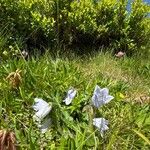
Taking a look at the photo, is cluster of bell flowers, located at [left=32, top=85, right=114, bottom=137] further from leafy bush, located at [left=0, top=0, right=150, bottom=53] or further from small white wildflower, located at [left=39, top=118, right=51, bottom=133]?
leafy bush, located at [left=0, top=0, right=150, bottom=53]

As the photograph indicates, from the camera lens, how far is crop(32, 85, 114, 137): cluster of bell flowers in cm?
304

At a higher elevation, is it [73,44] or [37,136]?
[37,136]

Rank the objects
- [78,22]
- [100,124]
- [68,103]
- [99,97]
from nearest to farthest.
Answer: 1. [99,97]
2. [100,124]
3. [68,103]
4. [78,22]

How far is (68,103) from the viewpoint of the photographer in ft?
12.1

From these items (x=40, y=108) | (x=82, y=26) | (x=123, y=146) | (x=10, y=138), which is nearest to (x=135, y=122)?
(x=123, y=146)

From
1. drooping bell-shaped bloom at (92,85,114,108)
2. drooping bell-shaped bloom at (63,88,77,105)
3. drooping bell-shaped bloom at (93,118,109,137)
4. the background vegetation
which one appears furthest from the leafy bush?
drooping bell-shaped bloom at (92,85,114,108)

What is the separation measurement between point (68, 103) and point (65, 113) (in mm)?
71

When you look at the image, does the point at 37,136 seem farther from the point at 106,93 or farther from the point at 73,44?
the point at 73,44

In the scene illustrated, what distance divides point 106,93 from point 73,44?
17.4 feet

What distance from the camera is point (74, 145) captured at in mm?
3109

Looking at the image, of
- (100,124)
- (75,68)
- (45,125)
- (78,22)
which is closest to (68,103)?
(45,125)

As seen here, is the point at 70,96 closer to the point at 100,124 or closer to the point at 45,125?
the point at 45,125

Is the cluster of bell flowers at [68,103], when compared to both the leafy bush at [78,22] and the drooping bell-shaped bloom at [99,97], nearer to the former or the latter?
the drooping bell-shaped bloom at [99,97]

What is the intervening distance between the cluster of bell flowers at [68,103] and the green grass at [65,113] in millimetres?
50
